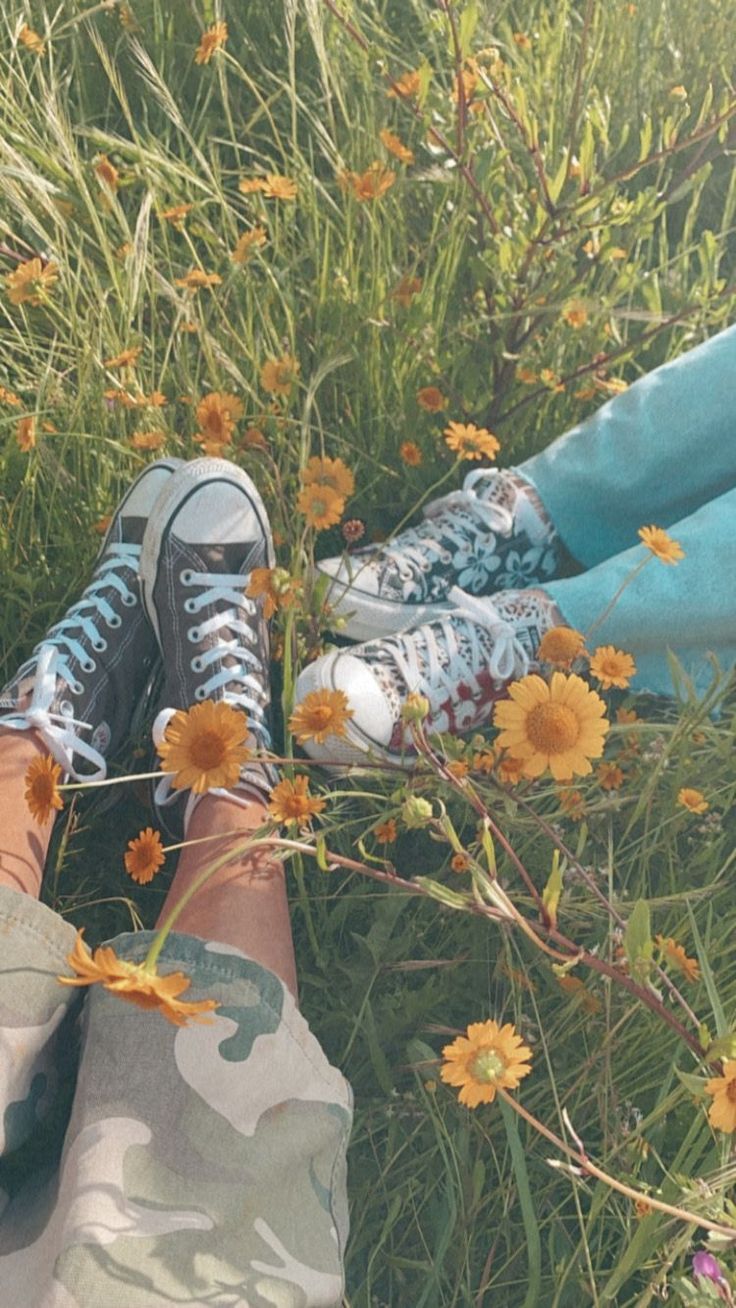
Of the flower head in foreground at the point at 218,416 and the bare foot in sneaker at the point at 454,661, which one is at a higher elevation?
the flower head in foreground at the point at 218,416

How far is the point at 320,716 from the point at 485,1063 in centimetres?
28

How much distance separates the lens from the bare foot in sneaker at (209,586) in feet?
3.93

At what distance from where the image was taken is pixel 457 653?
3.95 feet

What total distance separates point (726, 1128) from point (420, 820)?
0.26m

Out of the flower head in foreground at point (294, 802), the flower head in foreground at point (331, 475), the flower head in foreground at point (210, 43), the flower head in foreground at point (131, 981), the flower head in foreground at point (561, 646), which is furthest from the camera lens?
the flower head in foreground at point (210, 43)

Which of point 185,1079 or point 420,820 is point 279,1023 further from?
point 420,820

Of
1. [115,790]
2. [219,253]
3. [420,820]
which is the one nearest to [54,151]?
[219,253]

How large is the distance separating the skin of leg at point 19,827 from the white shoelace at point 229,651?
0.12m

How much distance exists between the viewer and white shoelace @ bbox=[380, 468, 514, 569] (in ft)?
4.31

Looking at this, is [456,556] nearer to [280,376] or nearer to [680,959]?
[280,376]

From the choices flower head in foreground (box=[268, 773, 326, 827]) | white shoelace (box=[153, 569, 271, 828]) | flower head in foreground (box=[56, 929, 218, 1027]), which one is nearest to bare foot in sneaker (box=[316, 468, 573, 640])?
white shoelace (box=[153, 569, 271, 828])

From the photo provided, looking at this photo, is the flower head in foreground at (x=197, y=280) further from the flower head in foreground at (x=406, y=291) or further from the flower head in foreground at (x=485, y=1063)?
the flower head in foreground at (x=485, y=1063)

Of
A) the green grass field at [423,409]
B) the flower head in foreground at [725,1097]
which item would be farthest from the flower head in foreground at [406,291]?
the flower head in foreground at [725,1097]

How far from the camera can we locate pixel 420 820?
743 mm
